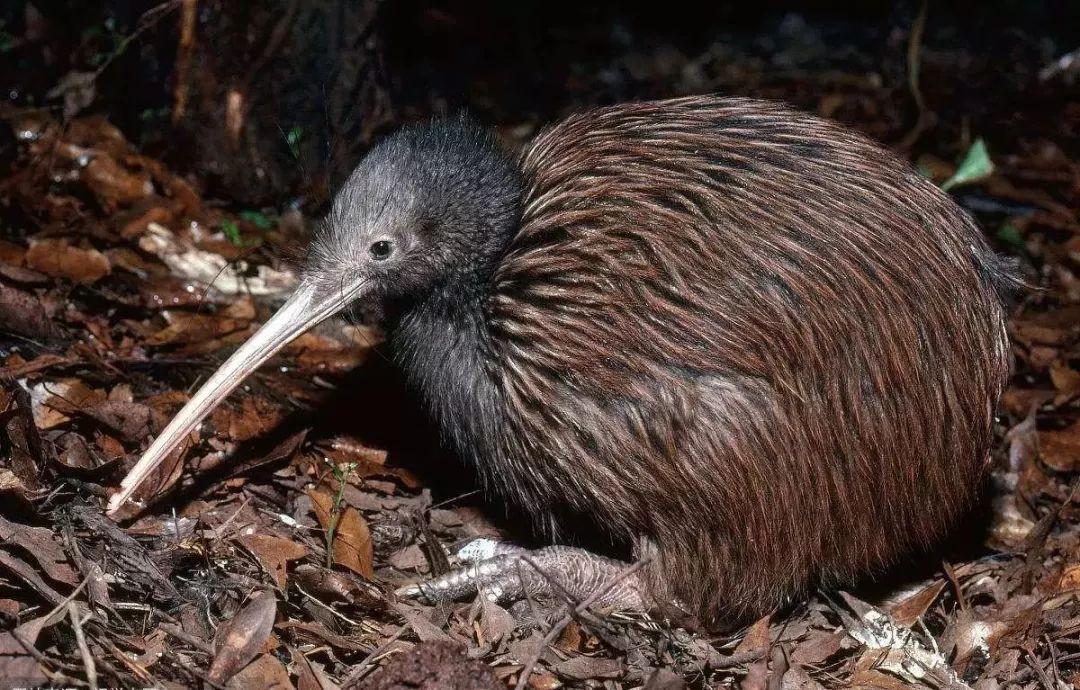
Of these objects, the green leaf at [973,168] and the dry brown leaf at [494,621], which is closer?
the dry brown leaf at [494,621]

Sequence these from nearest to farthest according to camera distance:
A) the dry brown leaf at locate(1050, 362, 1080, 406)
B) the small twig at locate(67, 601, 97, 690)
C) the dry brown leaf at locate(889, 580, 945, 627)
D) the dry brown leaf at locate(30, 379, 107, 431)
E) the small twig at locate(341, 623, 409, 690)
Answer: the small twig at locate(67, 601, 97, 690)
the small twig at locate(341, 623, 409, 690)
the dry brown leaf at locate(30, 379, 107, 431)
the dry brown leaf at locate(889, 580, 945, 627)
the dry brown leaf at locate(1050, 362, 1080, 406)

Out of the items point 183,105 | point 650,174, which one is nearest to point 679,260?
point 650,174

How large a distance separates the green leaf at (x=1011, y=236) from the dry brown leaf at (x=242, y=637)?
4377 mm

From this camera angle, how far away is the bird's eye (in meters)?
3.86

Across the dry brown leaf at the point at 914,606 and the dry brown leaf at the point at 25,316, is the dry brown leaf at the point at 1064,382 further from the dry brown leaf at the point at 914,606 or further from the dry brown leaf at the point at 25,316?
the dry brown leaf at the point at 25,316

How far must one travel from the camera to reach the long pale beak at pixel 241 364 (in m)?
3.67

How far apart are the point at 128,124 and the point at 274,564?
2.82 metres

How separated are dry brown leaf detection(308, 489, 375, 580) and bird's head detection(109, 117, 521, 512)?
1.67ft

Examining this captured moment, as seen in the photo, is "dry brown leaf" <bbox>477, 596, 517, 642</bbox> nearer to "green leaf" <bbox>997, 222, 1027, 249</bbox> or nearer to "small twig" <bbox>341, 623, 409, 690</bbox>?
"small twig" <bbox>341, 623, 409, 690</bbox>

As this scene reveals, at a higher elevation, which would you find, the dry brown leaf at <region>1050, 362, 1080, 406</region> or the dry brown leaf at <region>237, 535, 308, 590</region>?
the dry brown leaf at <region>237, 535, 308, 590</region>

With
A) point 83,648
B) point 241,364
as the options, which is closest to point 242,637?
point 83,648

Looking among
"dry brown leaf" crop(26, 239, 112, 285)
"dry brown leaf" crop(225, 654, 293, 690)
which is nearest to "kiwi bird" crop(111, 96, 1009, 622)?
"dry brown leaf" crop(225, 654, 293, 690)

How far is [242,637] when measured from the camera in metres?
3.30

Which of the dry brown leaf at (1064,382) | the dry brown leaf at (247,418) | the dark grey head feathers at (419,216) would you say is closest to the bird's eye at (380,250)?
the dark grey head feathers at (419,216)
